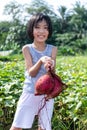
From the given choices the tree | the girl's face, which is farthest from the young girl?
the tree

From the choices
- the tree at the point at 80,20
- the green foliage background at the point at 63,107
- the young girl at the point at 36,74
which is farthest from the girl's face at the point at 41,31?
the tree at the point at 80,20

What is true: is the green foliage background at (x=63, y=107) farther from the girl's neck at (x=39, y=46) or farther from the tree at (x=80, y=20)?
the tree at (x=80, y=20)

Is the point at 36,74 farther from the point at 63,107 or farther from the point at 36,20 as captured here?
the point at 63,107

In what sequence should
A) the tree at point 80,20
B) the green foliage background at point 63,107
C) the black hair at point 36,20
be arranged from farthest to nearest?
1. the tree at point 80,20
2. the green foliage background at point 63,107
3. the black hair at point 36,20

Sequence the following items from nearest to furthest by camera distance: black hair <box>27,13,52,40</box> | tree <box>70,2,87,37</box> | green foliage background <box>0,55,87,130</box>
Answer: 1. black hair <box>27,13,52,40</box>
2. green foliage background <box>0,55,87,130</box>
3. tree <box>70,2,87,37</box>

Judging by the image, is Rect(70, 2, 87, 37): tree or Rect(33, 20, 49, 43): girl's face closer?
Rect(33, 20, 49, 43): girl's face

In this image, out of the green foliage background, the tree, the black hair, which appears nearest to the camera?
the black hair

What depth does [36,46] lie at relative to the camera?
334 centimetres

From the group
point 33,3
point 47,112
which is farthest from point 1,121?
point 33,3

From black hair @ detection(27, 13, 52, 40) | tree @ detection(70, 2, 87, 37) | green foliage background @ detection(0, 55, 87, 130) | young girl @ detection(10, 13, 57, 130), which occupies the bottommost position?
tree @ detection(70, 2, 87, 37)

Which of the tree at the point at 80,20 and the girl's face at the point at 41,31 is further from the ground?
the girl's face at the point at 41,31

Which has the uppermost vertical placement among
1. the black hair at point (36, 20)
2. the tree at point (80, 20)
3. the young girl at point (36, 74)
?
the black hair at point (36, 20)

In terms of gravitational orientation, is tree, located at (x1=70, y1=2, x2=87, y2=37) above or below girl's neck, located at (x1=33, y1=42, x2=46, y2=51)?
below

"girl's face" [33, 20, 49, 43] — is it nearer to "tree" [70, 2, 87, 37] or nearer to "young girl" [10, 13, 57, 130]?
"young girl" [10, 13, 57, 130]
